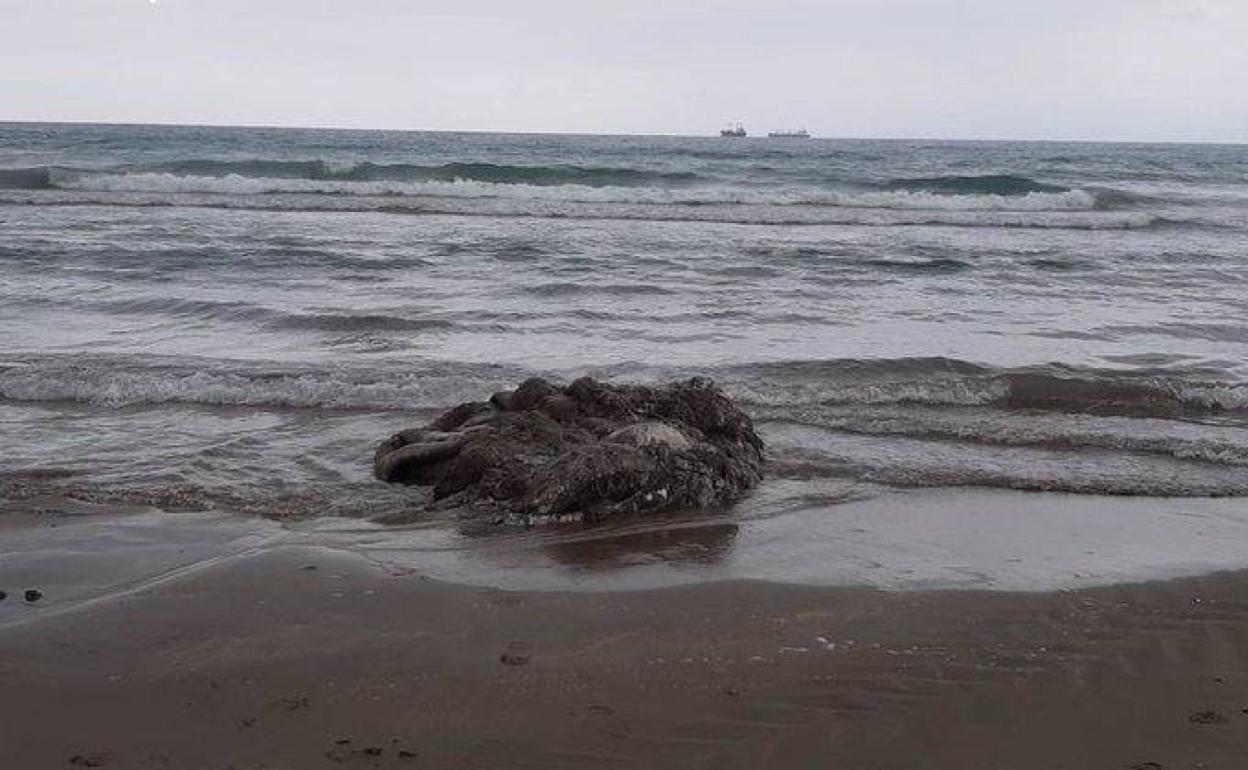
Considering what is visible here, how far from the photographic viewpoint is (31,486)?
6.24 metres

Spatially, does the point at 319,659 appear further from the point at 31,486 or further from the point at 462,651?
the point at 31,486

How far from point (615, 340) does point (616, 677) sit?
24.7ft

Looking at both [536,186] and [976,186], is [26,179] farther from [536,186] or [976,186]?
[976,186]

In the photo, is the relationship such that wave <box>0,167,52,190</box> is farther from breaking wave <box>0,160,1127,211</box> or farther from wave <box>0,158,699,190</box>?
wave <box>0,158,699,190</box>

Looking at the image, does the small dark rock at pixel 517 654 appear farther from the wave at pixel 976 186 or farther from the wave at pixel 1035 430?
the wave at pixel 976 186

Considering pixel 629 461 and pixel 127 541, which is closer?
pixel 127 541

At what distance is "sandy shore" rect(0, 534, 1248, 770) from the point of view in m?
3.40

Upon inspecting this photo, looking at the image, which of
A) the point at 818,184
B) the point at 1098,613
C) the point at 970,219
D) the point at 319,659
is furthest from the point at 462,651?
the point at 818,184

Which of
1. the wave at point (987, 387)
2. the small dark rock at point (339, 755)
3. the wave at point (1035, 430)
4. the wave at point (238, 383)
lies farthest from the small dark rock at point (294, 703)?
the wave at point (987, 387)

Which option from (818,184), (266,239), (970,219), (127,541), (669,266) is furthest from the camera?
(818,184)

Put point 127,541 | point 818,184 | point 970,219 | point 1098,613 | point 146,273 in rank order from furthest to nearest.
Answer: point 818,184 → point 970,219 → point 146,273 → point 127,541 → point 1098,613

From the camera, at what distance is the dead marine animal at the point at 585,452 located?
19.6 feet

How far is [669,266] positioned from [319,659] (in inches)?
530

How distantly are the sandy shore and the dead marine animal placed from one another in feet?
4.07
